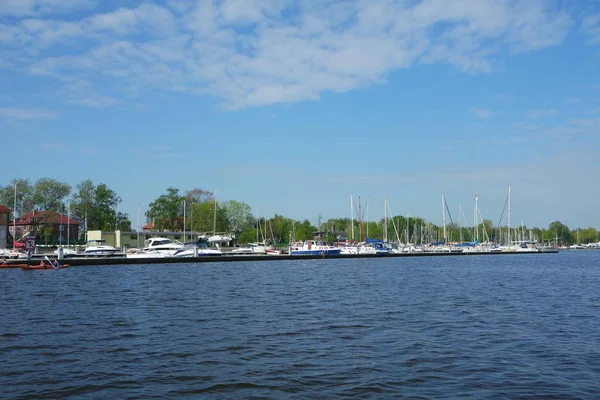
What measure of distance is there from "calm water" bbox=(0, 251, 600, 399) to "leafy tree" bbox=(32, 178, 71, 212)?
113 m

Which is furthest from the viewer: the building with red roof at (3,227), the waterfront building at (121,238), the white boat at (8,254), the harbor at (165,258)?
the waterfront building at (121,238)

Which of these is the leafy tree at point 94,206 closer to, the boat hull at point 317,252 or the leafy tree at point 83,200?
the leafy tree at point 83,200

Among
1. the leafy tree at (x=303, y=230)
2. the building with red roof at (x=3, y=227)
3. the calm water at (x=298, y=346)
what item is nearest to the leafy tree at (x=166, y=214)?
the leafy tree at (x=303, y=230)

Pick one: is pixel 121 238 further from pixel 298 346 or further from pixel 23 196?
pixel 298 346

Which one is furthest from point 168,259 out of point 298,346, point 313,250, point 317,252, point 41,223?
point 298,346

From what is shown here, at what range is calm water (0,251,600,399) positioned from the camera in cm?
1438

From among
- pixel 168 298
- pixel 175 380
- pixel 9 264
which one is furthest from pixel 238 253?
pixel 175 380

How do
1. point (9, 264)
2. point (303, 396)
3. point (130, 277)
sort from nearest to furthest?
point (303, 396)
point (130, 277)
point (9, 264)

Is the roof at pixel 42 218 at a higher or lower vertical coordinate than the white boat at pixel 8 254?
higher

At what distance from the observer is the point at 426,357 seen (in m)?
17.6

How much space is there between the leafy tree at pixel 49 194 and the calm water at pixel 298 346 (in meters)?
113

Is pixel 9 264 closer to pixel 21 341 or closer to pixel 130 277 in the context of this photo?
pixel 130 277

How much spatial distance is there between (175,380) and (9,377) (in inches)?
181

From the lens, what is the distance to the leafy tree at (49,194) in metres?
140
